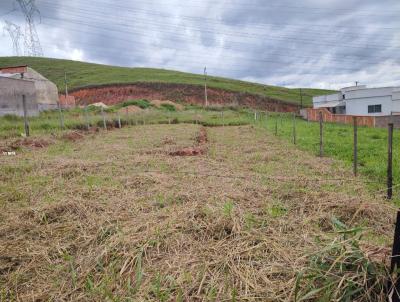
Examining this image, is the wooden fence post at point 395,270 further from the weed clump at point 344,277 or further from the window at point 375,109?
the window at point 375,109

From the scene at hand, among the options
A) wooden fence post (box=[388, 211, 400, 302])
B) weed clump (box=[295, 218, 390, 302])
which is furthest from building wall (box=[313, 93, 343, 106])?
wooden fence post (box=[388, 211, 400, 302])

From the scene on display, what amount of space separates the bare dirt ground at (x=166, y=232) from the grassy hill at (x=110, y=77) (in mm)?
49667

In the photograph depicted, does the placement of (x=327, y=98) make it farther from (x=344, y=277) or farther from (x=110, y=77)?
(x=344, y=277)

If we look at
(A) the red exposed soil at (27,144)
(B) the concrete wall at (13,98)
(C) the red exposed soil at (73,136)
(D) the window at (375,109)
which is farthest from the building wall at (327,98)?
(A) the red exposed soil at (27,144)

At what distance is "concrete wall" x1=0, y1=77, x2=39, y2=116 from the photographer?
62.3 feet

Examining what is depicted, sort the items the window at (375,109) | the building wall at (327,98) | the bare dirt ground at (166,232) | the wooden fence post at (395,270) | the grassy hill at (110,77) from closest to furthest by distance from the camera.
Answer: the wooden fence post at (395,270), the bare dirt ground at (166,232), the window at (375,109), the building wall at (327,98), the grassy hill at (110,77)

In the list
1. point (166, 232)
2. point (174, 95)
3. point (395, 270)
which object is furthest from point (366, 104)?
point (395, 270)

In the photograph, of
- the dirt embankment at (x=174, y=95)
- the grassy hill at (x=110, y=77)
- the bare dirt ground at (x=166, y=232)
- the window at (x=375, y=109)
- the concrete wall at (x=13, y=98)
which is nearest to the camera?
the bare dirt ground at (x=166, y=232)

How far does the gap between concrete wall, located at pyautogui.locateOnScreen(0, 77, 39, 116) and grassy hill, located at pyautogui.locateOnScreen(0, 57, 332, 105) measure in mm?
30531

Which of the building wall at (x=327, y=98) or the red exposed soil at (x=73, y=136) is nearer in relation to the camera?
the red exposed soil at (x=73, y=136)

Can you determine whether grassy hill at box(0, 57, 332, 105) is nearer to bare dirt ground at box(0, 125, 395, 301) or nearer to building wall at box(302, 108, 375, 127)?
building wall at box(302, 108, 375, 127)

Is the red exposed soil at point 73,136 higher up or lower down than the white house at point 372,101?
lower down

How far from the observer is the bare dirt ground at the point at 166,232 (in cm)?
205

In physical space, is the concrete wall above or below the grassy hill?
below
